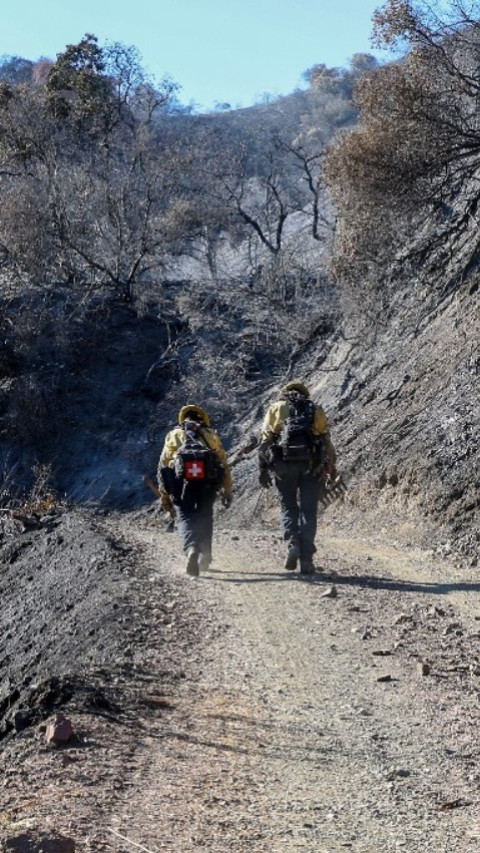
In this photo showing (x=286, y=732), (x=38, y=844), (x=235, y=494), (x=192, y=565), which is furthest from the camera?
(x=235, y=494)

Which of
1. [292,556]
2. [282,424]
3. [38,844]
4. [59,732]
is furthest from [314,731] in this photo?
[282,424]

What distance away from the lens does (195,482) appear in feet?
42.1

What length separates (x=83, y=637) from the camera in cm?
1081

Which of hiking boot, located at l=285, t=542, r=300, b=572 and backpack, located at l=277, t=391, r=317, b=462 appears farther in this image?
hiking boot, located at l=285, t=542, r=300, b=572

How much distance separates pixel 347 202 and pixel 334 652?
13988mm

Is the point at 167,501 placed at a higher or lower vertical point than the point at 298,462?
lower

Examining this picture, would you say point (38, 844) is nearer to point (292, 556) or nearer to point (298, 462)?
point (292, 556)

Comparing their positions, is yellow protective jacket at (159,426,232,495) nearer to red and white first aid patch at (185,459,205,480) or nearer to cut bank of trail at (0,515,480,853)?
red and white first aid patch at (185,459,205,480)

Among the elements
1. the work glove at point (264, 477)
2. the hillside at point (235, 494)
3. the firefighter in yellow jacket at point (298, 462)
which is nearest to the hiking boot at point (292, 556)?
the firefighter in yellow jacket at point (298, 462)

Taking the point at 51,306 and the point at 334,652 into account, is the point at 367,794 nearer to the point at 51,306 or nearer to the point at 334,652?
the point at 334,652

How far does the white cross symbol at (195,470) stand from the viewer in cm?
1280

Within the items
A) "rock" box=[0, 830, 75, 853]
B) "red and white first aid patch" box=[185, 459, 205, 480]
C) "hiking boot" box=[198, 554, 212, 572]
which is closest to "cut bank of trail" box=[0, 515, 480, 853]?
"rock" box=[0, 830, 75, 853]

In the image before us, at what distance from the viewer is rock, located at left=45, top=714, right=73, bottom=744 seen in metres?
6.82

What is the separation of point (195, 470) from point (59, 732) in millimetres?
6135
